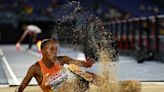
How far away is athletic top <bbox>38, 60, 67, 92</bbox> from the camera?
18.3 feet

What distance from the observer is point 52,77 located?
560cm

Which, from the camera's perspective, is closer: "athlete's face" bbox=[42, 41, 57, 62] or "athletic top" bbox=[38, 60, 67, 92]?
"athlete's face" bbox=[42, 41, 57, 62]

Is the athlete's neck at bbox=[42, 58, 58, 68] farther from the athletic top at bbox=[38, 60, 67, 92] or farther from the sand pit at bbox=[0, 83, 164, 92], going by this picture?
the sand pit at bbox=[0, 83, 164, 92]

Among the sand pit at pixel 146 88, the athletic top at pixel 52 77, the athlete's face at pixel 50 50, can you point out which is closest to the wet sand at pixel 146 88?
the sand pit at pixel 146 88

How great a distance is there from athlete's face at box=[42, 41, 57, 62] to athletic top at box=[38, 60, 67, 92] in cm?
13

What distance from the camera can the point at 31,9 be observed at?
36.2 m

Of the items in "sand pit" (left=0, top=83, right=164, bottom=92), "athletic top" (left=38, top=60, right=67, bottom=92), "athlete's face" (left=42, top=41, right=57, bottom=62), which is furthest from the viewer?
"sand pit" (left=0, top=83, right=164, bottom=92)

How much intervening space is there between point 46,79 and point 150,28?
36.0ft

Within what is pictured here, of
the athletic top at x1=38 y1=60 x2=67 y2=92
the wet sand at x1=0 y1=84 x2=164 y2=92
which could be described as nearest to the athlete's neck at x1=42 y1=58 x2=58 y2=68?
the athletic top at x1=38 y1=60 x2=67 y2=92

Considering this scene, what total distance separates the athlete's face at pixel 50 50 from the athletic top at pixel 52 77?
132mm

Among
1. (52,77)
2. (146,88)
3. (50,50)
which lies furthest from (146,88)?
(50,50)

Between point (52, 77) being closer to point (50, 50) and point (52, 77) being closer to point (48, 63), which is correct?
point (48, 63)

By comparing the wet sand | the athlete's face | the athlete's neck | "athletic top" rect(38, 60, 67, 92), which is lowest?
the wet sand

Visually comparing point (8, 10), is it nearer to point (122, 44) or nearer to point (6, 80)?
point (122, 44)
